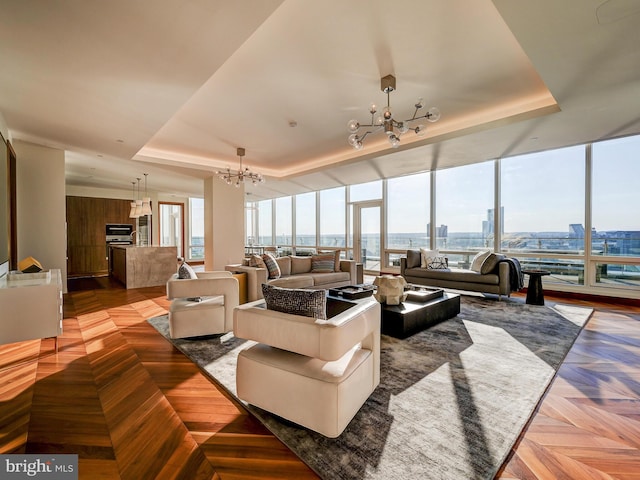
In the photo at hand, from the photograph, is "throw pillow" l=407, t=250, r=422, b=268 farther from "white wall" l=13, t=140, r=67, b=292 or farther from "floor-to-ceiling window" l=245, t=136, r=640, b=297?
"white wall" l=13, t=140, r=67, b=292

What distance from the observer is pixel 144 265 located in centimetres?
637

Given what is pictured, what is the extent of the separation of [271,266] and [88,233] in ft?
22.6

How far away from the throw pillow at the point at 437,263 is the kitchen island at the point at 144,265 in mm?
5600

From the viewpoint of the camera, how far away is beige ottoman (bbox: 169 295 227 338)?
3049 millimetres

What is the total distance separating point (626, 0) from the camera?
1893 mm

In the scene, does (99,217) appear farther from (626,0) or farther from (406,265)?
(626,0)

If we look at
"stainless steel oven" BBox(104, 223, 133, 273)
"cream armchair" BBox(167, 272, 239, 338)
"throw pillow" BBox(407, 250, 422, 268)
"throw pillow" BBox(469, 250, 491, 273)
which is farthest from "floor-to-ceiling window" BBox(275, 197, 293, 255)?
"cream armchair" BBox(167, 272, 239, 338)

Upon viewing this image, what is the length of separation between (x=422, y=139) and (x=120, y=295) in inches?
244

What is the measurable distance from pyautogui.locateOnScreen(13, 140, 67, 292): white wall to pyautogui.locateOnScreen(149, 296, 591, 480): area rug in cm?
344

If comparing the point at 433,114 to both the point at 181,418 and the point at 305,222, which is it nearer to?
the point at 181,418

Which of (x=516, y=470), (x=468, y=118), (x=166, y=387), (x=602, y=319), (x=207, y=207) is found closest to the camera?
(x=516, y=470)

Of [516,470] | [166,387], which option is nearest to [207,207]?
[166,387]

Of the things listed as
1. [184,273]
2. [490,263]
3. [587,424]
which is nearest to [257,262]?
[184,273]

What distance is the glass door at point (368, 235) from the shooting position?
26.9ft
